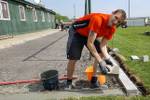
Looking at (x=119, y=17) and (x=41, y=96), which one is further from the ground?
(x=119, y=17)

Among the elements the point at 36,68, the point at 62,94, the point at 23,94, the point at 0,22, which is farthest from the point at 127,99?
the point at 0,22

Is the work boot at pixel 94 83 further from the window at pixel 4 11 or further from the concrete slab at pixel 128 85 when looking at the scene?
the window at pixel 4 11

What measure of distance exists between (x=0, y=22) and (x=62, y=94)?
16.1m

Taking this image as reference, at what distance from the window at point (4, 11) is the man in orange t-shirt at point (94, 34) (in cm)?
1605

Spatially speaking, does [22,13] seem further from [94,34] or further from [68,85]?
[94,34]

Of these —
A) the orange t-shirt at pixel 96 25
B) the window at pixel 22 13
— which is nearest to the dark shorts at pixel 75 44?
the orange t-shirt at pixel 96 25

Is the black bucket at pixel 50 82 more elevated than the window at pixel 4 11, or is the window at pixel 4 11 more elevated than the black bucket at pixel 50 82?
the window at pixel 4 11

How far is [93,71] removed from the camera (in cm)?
611

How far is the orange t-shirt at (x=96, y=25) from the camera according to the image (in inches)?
200

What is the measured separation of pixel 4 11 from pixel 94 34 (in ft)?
59.8

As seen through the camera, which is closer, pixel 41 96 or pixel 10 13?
pixel 41 96

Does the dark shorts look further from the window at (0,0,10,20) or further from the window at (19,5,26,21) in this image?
the window at (19,5,26,21)

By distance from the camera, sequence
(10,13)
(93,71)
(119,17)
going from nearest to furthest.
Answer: (119,17) < (93,71) < (10,13)

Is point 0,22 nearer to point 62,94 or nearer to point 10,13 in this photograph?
point 10,13
